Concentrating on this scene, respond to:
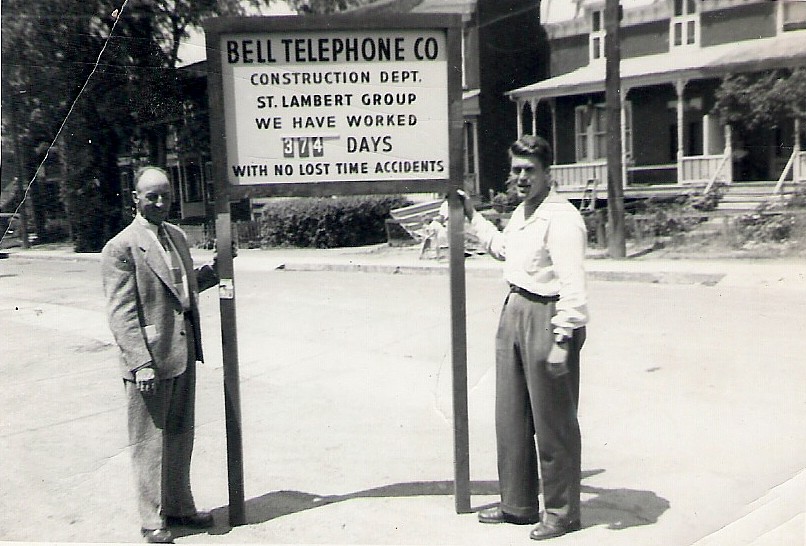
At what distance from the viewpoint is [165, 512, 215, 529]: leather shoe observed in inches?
145

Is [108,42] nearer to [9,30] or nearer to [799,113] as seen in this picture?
[9,30]

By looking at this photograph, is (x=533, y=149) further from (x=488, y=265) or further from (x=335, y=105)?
(x=488, y=265)

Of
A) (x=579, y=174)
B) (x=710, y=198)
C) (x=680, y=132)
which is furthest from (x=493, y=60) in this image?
(x=680, y=132)

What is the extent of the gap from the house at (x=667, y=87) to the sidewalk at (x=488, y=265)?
0.89m

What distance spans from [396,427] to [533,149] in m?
2.50

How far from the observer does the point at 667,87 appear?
12.2m

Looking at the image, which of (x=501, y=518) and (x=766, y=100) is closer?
(x=501, y=518)

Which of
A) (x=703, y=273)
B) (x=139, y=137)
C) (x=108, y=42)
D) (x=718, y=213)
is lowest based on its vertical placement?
(x=703, y=273)

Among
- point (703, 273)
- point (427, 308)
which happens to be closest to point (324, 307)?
point (427, 308)

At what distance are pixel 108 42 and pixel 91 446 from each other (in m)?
2.56

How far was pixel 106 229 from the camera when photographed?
15.4ft

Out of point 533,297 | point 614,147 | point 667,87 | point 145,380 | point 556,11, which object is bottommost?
point 145,380

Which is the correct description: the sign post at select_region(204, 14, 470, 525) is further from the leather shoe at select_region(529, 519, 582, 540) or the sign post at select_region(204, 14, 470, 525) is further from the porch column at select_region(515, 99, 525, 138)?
the porch column at select_region(515, 99, 525, 138)

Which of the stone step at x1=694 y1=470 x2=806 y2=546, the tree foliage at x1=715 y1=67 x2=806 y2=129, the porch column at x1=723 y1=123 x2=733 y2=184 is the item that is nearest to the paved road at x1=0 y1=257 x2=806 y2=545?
the stone step at x1=694 y1=470 x2=806 y2=546
